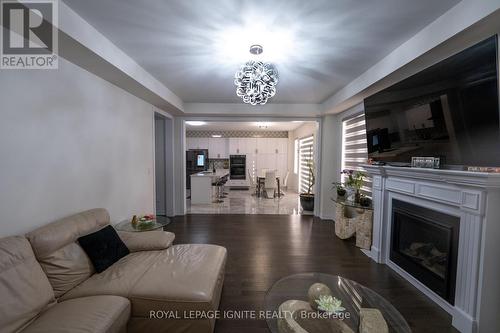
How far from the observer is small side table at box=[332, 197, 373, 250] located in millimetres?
3180

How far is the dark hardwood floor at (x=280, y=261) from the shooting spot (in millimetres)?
1947

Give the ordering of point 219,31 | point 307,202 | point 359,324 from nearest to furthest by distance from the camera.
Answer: point 359,324 < point 219,31 < point 307,202

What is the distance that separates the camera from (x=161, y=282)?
5.37 ft

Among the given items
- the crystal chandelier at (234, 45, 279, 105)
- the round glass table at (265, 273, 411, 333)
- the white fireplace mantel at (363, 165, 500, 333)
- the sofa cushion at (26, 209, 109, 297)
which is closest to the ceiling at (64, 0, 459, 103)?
the crystal chandelier at (234, 45, 279, 105)

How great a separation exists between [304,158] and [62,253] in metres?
6.86

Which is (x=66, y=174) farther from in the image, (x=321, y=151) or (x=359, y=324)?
(x=321, y=151)

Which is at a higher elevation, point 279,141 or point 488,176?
point 279,141

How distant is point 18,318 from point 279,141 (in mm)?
8310

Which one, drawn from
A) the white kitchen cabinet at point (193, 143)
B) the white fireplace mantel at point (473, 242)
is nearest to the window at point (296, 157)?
the white kitchen cabinet at point (193, 143)

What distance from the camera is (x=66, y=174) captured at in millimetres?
2039

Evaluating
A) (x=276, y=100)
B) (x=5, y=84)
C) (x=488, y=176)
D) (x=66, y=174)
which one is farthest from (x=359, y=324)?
(x=276, y=100)

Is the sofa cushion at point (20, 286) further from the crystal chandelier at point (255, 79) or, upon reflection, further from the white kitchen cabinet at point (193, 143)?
the white kitchen cabinet at point (193, 143)

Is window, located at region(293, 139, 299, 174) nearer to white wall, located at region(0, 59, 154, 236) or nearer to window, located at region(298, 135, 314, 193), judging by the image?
window, located at region(298, 135, 314, 193)

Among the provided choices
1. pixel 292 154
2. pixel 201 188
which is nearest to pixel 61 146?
pixel 201 188
